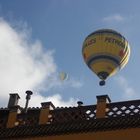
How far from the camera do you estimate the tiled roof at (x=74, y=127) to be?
17359mm

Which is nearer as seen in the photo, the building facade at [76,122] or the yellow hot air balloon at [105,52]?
the building facade at [76,122]

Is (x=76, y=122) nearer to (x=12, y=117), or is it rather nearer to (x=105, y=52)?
(x=12, y=117)

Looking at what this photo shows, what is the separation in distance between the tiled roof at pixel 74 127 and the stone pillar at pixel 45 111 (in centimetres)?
26

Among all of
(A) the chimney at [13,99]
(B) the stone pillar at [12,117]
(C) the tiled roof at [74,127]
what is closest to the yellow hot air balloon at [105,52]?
(A) the chimney at [13,99]

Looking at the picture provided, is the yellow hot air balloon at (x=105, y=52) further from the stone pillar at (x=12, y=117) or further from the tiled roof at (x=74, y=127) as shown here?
the tiled roof at (x=74, y=127)

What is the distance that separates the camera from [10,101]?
24.1 metres

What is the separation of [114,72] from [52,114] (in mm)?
7054

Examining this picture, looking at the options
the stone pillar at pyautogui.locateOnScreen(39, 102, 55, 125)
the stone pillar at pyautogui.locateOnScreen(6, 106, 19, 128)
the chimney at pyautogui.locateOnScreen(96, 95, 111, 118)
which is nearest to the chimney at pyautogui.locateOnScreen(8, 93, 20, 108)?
the stone pillar at pyautogui.locateOnScreen(6, 106, 19, 128)

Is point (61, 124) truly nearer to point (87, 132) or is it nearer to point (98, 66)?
point (87, 132)

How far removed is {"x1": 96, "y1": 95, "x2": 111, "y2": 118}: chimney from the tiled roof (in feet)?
0.82

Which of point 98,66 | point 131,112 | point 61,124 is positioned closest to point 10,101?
point 98,66

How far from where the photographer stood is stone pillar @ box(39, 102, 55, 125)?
62.0ft

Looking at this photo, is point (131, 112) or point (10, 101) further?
point (10, 101)

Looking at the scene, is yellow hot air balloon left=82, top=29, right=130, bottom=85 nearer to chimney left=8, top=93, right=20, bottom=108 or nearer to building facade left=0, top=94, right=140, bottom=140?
chimney left=8, top=93, right=20, bottom=108
